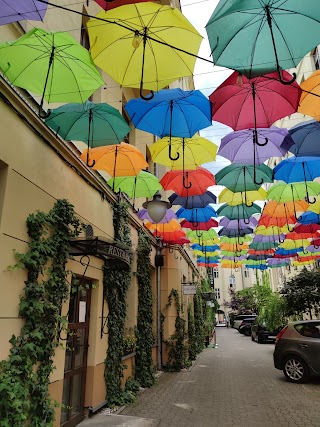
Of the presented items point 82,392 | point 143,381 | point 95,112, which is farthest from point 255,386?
point 95,112

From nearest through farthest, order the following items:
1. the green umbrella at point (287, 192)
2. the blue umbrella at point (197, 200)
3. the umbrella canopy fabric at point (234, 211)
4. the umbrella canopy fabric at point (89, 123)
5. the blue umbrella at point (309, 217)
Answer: the umbrella canopy fabric at point (89, 123), the green umbrella at point (287, 192), the blue umbrella at point (197, 200), the umbrella canopy fabric at point (234, 211), the blue umbrella at point (309, 217)

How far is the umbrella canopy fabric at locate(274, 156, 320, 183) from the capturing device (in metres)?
7.83

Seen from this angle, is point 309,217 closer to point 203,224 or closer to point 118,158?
point 203,224

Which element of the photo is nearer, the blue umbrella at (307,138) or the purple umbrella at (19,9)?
the purple umbrella at (19,9)

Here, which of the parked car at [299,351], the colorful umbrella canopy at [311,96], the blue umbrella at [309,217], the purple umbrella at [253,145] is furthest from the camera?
the blue umbrella at [309,217]

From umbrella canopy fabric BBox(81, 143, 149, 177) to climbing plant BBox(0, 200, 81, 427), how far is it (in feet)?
6.50

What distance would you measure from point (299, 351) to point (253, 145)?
5918 millimetres

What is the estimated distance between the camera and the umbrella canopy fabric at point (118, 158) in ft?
22.4

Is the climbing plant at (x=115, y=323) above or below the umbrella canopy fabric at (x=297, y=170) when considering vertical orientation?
below

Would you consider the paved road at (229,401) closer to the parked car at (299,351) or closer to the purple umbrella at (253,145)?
the parked car at (299,351)

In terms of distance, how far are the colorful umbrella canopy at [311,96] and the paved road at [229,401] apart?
5.46m

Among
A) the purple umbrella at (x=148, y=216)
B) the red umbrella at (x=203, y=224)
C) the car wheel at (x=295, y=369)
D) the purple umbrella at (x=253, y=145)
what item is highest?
the purple umbrella at (x=253, y=145)

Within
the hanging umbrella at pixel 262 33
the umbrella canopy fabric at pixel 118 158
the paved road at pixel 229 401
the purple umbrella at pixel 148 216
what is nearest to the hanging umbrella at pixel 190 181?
the umbrella canopy fabric at pixel 118 158

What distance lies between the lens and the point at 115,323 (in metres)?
7.26
